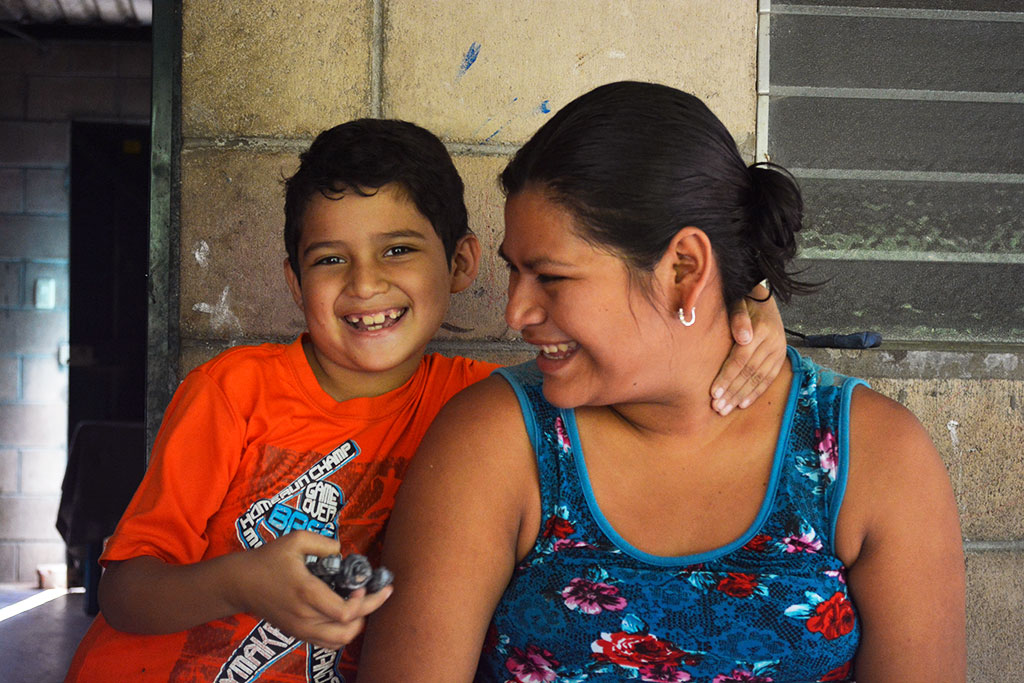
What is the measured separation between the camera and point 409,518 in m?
1.40

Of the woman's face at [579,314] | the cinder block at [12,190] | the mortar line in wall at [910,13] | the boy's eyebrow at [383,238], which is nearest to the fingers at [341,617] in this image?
the woman's face at [579,314]

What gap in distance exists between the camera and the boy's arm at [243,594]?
1165mm

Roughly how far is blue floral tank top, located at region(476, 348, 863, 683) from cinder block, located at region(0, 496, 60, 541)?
5.85 metres

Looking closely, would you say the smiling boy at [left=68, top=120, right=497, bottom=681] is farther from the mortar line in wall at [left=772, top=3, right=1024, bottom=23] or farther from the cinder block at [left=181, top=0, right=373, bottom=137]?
the mortar line in wall at [left=772, top=3, right=1024, bottom=23]

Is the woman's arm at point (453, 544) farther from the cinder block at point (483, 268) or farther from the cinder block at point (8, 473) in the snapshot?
the cinder block at point (8, 473)

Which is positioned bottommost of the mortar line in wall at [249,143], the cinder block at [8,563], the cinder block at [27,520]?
the cinder block at [8,563]

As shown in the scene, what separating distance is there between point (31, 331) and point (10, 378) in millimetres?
374

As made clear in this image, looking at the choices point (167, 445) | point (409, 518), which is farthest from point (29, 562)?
point (409, 518)

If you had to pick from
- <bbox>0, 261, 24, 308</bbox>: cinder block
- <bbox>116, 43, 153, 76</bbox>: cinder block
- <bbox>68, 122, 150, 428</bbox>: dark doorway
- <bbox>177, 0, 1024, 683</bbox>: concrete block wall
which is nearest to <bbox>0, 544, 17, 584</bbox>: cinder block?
<bbox>68, 122, 150, 428</bbox>: dark doorway

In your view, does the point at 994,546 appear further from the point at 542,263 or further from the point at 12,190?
the point at 12,190

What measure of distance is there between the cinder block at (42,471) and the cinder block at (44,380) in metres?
0.39

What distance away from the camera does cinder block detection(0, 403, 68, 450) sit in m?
6.30

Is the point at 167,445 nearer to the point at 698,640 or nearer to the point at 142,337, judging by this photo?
the point at 698,640

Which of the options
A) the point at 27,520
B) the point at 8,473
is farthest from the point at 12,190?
the point at 27,520
